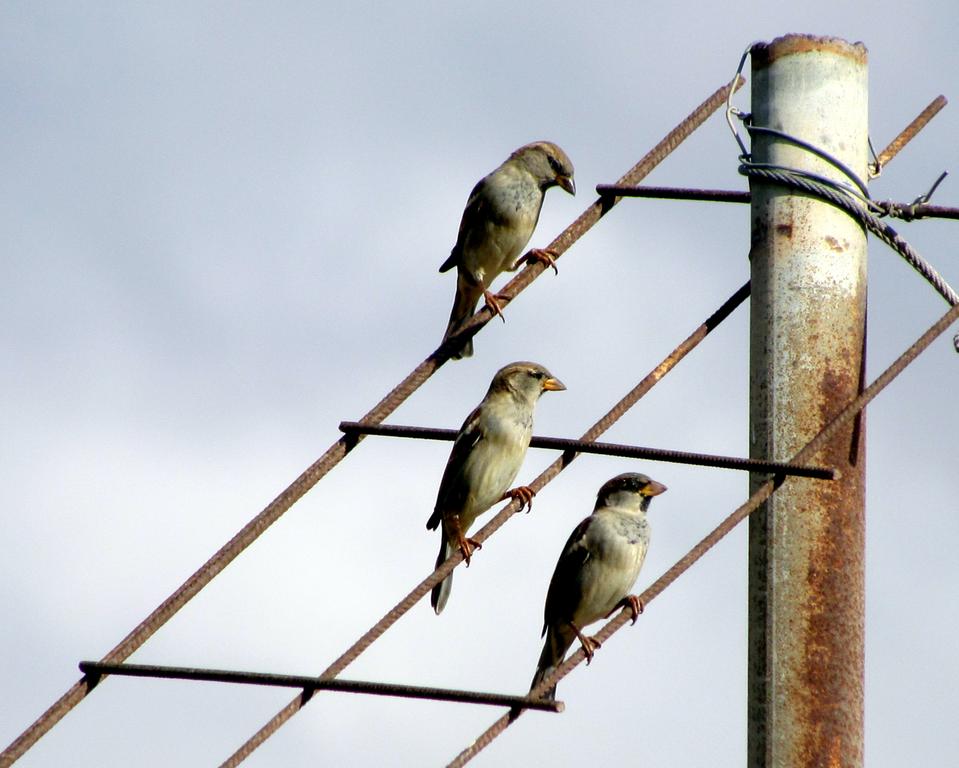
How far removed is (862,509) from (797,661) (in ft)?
1.64

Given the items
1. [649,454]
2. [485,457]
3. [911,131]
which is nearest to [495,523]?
[649,454]

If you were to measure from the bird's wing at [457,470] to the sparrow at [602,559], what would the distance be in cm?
62

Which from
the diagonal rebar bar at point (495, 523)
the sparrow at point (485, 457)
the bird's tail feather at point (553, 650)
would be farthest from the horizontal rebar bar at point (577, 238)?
the bird's tail feather at point (553, 650)

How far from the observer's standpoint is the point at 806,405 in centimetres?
530

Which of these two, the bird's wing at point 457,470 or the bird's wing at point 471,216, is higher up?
the bird's wing at point 471,216

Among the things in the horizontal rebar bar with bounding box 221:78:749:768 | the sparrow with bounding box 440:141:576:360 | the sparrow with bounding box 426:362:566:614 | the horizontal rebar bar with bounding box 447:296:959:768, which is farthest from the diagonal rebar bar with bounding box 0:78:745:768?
the sparrow with bounding box 440:141:576:360

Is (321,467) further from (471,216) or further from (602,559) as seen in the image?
(471,216)

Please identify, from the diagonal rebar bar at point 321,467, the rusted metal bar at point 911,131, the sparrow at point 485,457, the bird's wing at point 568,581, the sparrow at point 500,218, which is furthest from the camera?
the sparrow at point 500,218

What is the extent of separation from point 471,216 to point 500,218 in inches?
8.5

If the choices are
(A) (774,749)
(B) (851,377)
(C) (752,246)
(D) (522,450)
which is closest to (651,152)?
(C) (752,246)

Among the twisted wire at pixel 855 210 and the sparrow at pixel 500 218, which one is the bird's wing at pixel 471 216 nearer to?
the sparrow at pixel 500 218

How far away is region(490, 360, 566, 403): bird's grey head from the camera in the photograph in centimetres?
884

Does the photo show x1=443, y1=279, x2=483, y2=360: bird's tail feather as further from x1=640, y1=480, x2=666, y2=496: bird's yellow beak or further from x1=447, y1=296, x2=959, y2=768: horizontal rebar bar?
x1=447, y1=296, x2=959, y2=768: horizontal rebar bar

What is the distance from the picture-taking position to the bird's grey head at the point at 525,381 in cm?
884
